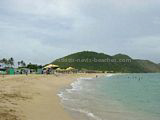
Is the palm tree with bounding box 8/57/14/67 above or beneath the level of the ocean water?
above

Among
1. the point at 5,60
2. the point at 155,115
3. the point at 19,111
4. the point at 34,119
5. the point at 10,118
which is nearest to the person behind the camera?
the point at 10,118

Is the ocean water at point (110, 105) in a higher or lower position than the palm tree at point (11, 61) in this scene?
lower

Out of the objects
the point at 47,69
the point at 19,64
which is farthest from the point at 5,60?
the point at 47,69

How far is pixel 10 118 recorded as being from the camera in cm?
867

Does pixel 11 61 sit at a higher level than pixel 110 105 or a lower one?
higher

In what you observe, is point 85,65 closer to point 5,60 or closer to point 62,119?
point 5,60

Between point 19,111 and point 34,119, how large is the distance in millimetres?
1116

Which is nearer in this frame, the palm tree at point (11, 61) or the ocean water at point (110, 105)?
the ocean water at point (110, 105)

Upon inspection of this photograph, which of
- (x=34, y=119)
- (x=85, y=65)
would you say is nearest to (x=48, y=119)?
(x=34, y=119)

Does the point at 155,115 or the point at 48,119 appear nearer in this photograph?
the point at 48,119

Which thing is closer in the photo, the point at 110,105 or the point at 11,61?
the point at 110,105

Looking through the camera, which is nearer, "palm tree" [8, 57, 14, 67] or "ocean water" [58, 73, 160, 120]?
"ocean water" [58, 73, 160, 120]

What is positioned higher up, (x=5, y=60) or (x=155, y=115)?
(x=5, y=60)

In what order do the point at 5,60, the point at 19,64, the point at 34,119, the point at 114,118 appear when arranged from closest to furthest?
1. the point at 34,119
2. the point at 114,118
3. the point at 5,60
4. the point at 19,64
